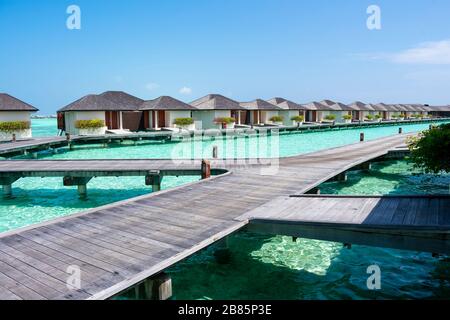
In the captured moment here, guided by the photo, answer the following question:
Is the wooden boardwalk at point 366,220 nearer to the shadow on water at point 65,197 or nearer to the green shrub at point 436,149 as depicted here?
the green shrub at point 436,149

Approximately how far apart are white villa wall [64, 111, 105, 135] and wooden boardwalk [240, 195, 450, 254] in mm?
27745

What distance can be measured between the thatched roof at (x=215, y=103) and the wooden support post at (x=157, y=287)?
35353mm

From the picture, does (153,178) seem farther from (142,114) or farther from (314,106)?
(314,106)

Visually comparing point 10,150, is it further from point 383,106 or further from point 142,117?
point 383,106

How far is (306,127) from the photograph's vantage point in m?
44.8

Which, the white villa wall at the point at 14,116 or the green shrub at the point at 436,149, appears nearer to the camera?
the green shrub at the point at 436,149

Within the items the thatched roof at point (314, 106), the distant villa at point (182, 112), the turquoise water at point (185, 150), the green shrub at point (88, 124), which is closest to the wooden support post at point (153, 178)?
the turquoise water at point (185, 150)

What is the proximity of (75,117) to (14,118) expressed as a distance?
4790 millimetres

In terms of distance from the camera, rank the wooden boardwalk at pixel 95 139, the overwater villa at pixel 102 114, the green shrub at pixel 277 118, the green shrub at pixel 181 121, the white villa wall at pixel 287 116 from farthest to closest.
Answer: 1. the white villa wall at pixel 287 116
2. the green shrub at pixel 277 118
3. the green shrub at pixel 181 121
4. the overwater villa at pixel 102 114
5. the wooden boardwalk at pixel 95 139

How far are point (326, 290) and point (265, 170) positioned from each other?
22.6ft

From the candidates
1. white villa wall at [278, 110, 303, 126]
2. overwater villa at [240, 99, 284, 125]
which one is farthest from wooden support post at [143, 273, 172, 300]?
white villa wall at [278, 110, 303, 126]

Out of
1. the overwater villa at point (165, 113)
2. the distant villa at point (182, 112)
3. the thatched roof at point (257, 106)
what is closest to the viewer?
the distant villa at point (182, 112)

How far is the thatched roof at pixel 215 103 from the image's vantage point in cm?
4028
